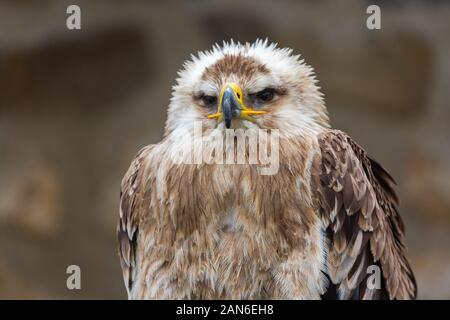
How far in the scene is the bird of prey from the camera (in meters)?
3.73

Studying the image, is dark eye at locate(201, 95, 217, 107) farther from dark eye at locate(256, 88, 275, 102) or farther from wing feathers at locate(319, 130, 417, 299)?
wing feathers at locate(319, 130, 417, 299)

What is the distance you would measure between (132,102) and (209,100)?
1.25 m

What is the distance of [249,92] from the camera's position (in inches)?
152

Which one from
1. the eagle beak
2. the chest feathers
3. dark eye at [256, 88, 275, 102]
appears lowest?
the chest feathers

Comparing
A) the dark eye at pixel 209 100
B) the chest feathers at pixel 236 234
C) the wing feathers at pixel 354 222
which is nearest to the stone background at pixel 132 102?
the wing feathers at pixel 354 222

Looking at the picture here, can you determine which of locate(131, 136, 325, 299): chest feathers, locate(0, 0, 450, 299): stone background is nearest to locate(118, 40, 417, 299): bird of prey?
locate(131, 136, 325, 299): chest feathers

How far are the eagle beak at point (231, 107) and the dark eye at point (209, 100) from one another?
0.25 feet

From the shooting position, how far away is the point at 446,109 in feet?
16.6

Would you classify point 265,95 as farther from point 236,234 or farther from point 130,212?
point 130,212

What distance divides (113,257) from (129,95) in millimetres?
882

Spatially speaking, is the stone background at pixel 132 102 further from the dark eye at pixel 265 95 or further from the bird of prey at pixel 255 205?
the dark eye at pixel 265 95

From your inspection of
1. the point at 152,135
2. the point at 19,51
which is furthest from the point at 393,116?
the point at 19,51

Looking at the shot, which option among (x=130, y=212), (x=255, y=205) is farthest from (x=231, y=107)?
(x=130, y=212)

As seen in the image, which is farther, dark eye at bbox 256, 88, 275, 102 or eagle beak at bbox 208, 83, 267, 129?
dark eye at bbox 256, 88, 275, 102
